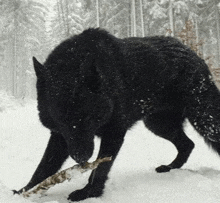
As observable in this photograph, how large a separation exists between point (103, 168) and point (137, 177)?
749 millimetres

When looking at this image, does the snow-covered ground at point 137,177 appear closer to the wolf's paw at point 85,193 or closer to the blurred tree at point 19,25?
the wolf's paw at point 85,193

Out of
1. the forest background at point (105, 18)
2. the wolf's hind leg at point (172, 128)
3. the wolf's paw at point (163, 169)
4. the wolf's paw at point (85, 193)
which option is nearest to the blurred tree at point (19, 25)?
the forest background at point (105, 18)

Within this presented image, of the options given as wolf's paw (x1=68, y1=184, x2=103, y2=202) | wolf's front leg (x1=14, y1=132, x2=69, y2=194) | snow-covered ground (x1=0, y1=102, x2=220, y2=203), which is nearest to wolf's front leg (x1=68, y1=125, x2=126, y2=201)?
wolf's paw (x1=68, y1=184, x2=103, y2=202)

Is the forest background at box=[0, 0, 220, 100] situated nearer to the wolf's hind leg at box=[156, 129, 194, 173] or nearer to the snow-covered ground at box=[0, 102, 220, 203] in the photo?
the snow-covered ground at box=[0, 102, 220, 203]

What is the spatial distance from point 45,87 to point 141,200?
62.2 inches

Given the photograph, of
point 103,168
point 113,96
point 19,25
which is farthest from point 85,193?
point 19,25

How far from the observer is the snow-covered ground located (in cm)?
255

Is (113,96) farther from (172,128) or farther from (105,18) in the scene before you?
(105,18)

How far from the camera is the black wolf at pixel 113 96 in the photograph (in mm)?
2650

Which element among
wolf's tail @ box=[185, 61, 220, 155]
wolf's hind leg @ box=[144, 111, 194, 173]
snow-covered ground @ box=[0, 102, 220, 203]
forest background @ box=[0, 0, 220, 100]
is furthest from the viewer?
forest background @ box=[0, 0, 220, 100]

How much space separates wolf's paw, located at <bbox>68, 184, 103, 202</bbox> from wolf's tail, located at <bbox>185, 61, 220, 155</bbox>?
1.77 metres

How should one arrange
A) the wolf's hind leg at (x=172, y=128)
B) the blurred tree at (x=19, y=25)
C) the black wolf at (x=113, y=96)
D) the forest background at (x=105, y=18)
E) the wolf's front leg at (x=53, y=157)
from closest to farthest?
the black wolf at (x=113, y=96), the wolf's front leg at (x=53, y=157), the wolf's hind leg at (x=172, y=128), the forest background at (x=105, y=18), the blurred tree at (x=19, y=25)

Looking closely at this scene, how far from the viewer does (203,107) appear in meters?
3.61

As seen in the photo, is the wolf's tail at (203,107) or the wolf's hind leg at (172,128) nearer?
the wolf's tail at (203,107)
